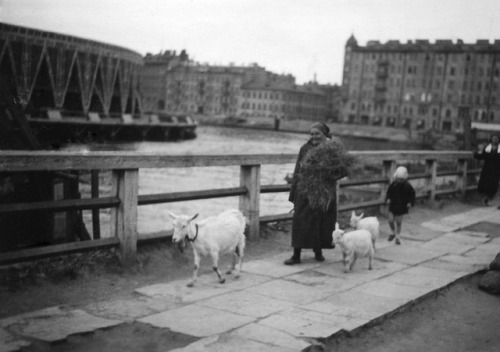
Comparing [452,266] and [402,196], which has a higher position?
[402,196]

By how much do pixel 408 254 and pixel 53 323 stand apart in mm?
5271

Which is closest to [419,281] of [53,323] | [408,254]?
[408,254]

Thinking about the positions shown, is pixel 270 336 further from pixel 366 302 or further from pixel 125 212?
pixel 125 212

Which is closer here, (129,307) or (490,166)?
(129,307)

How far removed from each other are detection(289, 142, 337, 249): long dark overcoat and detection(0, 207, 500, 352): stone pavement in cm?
29

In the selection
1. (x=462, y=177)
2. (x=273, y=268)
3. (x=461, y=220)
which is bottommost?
(x=461, y=220)

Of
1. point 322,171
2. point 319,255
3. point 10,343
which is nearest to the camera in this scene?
point 10,343

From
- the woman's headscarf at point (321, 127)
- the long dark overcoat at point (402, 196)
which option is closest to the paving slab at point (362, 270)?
the long dark overcoat at point (402, 196)

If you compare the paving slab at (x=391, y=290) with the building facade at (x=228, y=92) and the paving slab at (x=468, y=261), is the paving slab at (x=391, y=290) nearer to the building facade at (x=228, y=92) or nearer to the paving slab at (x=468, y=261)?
the paving slab at (x=468, y=261)

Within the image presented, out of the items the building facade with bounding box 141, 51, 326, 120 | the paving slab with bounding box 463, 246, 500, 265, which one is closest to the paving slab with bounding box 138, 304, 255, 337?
the paving slab with bounding box 463, 246, 500, 265

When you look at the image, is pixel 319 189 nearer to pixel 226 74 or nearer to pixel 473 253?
→ pixel 473 253

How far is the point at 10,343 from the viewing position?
4.11 meters

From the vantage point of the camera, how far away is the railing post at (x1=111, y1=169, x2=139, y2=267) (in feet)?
20.4

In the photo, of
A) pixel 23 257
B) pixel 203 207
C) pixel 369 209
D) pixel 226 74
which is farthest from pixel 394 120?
pixel 23 257
